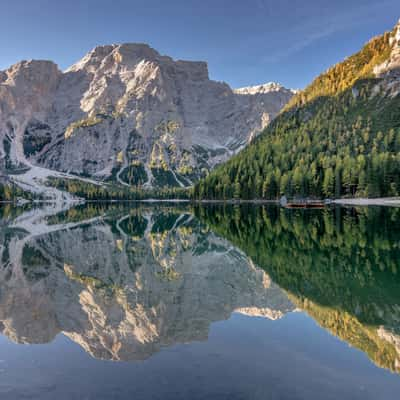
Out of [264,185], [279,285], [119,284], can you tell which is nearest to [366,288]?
[279,285]

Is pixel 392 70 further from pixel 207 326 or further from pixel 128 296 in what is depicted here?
pixel 207 326

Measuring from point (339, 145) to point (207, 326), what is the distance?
145 m

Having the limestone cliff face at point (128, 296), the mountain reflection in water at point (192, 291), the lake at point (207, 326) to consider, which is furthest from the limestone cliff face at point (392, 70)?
the limestone cliff face at point (128, 296)

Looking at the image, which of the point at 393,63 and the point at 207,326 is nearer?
the point at 207,326

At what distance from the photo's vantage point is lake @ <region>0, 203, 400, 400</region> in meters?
9.99

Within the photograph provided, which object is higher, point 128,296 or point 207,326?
point 207,326

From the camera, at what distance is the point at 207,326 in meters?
15.0

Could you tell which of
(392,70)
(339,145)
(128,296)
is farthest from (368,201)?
(128,296)

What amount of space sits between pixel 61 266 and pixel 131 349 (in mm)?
16985

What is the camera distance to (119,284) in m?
22.1

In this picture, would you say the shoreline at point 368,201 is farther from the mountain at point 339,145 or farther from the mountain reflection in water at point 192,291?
the mountain reflection in water at point 192,291

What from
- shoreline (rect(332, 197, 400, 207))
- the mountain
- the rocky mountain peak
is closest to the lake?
shoreline (rect(332, 197, 400, 207))

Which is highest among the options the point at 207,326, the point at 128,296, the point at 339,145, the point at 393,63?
the point at 393,63

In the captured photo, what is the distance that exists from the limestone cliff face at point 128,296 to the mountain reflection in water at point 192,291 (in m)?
0.06
